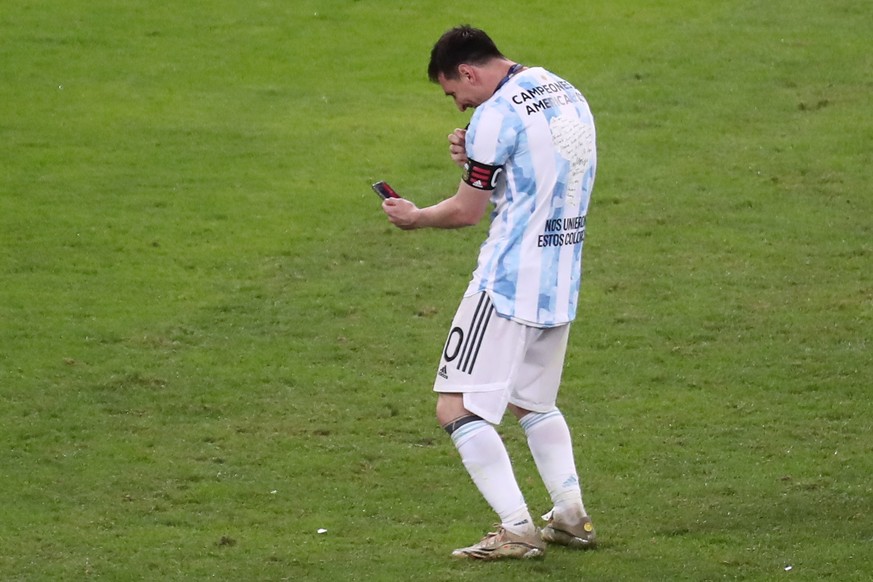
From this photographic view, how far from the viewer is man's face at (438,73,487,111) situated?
5.72 metres

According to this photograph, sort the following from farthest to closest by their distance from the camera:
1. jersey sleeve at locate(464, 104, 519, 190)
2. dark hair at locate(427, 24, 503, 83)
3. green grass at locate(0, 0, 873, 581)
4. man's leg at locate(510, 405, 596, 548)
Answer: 1. green grass at locate(0, 0, 873, 581)
2. man's leg at locate(510, 405, 596, 548)
3. dark hair at locate(427, 24, 503, 83)
4. jersey sleeve at locate(464, 104, 519, 190)

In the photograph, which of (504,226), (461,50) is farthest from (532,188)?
(461,50)

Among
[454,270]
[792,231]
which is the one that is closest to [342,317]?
[454,270]

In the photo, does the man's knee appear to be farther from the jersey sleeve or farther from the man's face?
the man's face

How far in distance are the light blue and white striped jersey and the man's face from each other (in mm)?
70

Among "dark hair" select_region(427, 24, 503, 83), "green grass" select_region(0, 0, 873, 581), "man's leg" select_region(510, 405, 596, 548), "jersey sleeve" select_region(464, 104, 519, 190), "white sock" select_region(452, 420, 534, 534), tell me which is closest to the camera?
"jersey sleeve" select_region(464, 104, 519, 190)

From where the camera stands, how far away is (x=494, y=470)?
19.1 feet

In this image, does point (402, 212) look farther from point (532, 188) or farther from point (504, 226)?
point (532, 188)

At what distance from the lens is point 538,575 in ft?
18.6

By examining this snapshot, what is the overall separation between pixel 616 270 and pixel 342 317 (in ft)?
6.92

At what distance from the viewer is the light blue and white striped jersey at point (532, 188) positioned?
561 centimetres

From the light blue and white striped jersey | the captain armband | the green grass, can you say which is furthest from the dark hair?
the green grass

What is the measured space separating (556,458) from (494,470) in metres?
0.35

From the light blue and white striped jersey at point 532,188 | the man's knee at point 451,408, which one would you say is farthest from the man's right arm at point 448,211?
the man's knee at point 451,408
